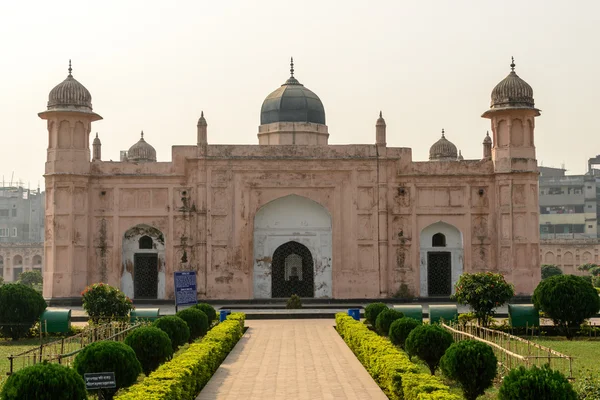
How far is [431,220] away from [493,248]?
2.25 m

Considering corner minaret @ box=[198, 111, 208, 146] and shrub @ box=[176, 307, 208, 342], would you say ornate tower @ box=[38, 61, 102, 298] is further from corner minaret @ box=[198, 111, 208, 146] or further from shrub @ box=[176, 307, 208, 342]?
shrub @ box=[176, 307, 208, 342]

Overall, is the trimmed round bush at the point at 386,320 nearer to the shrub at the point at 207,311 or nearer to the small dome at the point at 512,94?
the shrub at the point at 207,311

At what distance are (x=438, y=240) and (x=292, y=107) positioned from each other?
7.47m

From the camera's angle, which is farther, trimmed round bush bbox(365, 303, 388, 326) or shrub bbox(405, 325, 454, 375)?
trimmed round bush bbox(365, 303, 388, 326)

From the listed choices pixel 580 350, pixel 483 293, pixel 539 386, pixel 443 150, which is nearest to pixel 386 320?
pixel 483 293

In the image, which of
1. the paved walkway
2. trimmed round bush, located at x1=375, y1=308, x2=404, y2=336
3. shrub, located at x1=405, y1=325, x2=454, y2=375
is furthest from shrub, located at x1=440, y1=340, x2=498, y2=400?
trimmed round bush, located at x1=375, y1=308, x2=404, y2=336

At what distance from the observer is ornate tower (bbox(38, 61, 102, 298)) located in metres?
27.8

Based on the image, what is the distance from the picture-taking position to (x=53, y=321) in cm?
1962

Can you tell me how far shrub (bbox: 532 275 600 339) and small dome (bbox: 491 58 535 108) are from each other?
34.0ft

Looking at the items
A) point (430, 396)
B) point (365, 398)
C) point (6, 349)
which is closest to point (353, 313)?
point (6, 349)

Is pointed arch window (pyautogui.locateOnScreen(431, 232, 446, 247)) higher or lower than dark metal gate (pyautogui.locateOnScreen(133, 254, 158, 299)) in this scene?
higher

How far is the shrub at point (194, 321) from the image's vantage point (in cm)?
1861

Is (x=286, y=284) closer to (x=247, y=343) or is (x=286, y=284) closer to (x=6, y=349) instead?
(x=247, y=343)

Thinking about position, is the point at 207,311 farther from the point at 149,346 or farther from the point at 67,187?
the point at 67,187
